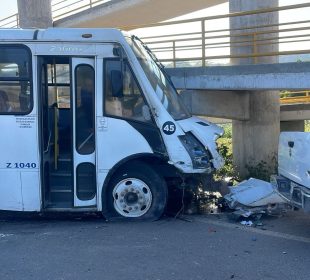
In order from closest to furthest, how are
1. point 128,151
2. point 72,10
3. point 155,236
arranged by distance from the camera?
point 155,236, point 128,151, point 72,10

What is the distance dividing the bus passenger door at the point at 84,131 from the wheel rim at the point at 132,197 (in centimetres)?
37

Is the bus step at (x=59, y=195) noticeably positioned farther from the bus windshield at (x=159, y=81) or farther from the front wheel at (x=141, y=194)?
the bus windshield at (x=159, y=81)

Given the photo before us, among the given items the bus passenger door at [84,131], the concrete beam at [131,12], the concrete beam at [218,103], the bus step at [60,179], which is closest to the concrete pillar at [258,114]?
the concrete beam at [218,103]

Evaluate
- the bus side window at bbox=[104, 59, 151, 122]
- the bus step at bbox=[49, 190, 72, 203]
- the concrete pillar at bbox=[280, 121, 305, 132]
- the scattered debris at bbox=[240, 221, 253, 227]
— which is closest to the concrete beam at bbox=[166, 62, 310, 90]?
the scattered debris at bbox=[240, 221, 253, 227]

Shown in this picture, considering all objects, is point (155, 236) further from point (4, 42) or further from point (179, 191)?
point (4, 42)

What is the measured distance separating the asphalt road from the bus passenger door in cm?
52

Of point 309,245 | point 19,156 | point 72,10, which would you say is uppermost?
point 72,10

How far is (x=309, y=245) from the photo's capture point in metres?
6.21

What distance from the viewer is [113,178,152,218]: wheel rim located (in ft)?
24.6

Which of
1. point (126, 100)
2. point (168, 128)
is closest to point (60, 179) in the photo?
point (126, 100)

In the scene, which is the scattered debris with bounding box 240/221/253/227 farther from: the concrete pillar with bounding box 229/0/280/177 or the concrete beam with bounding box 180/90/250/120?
the concrete pillar with bounding box 229/0/280/177

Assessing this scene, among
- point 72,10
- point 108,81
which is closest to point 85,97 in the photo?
point 108,81

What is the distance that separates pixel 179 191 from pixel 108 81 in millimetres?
2106

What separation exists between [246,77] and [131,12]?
1407 centimetres
